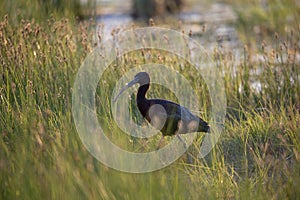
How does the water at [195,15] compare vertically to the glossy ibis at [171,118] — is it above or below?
above

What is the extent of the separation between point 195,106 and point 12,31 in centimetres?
193

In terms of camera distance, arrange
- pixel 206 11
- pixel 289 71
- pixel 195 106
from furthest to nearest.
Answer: pixel 206 11 < pixel 289 71 < pixel 195 106

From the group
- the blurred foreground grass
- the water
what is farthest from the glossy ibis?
the water

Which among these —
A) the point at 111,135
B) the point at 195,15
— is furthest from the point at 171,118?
the point at 195,15

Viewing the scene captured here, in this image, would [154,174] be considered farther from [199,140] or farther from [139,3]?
[139,3]

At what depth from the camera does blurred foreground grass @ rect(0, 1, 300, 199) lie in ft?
12.9

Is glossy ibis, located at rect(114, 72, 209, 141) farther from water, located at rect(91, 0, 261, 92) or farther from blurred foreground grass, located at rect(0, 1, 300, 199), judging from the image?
water, located at rect(91, 0, 261, 92)

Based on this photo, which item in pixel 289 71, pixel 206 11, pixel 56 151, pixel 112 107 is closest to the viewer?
pixel 56 151

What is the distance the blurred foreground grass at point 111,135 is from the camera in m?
3.93

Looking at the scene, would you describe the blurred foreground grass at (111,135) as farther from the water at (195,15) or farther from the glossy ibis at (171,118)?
the water at (195,15)

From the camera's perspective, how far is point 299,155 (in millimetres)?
4559

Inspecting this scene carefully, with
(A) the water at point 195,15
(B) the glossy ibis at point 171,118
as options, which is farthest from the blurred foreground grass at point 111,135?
(A) the water at point 195,15

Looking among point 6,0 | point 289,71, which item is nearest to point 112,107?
point 289,71

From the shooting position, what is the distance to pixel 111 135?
4.49 m
